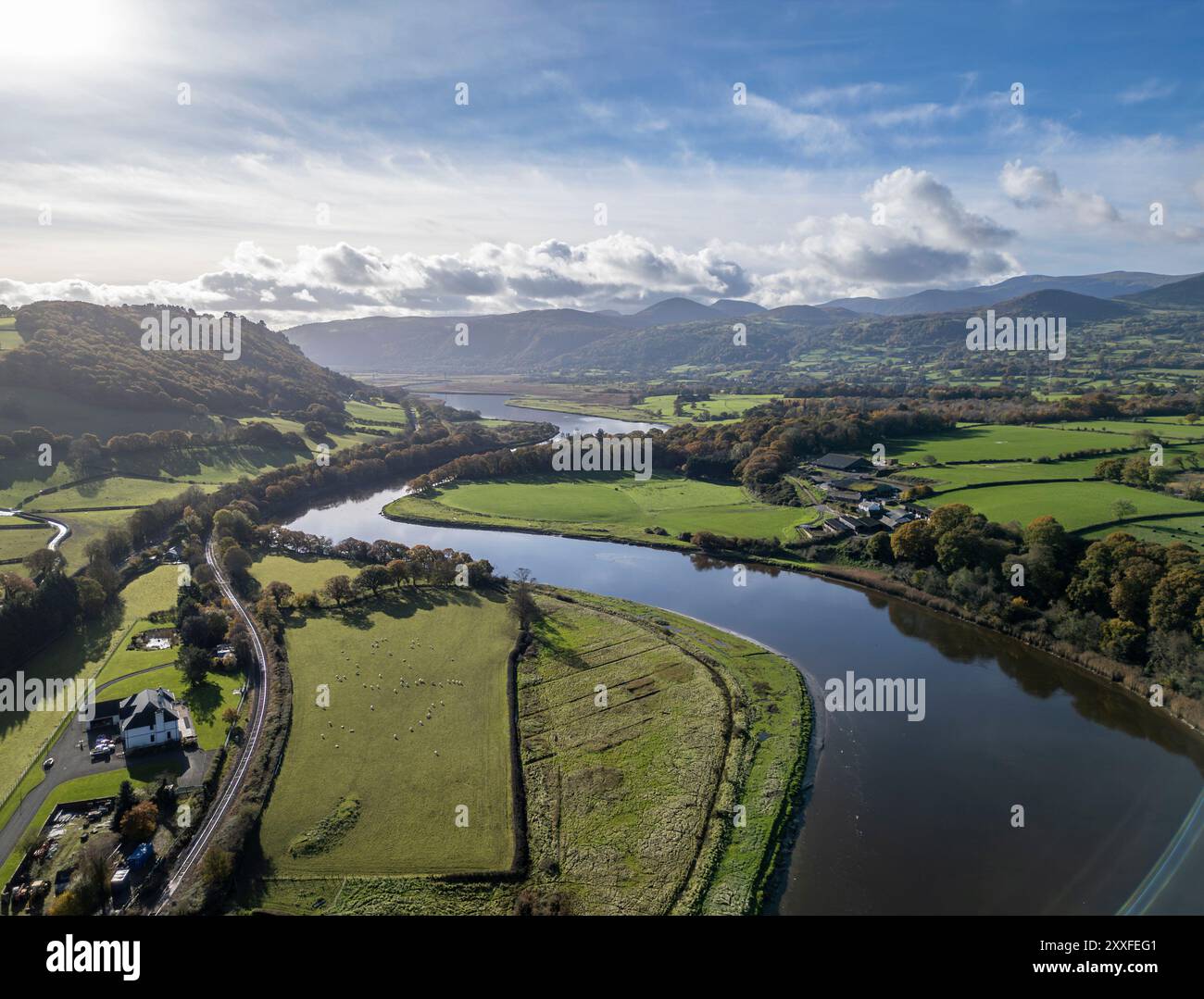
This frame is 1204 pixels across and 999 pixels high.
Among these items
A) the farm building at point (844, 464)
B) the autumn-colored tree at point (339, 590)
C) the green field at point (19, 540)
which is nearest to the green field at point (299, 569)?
the autumn-colored tree at point (339, 590)

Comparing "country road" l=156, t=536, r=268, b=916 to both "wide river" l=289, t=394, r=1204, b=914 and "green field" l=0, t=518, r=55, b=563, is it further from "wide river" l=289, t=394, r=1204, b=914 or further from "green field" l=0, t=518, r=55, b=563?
"green field" l=0, t=518, r=55, b=563

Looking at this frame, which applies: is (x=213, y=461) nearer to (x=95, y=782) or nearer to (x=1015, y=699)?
(x=95, y=782)

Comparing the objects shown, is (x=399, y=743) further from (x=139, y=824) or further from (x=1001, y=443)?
(x=1001, y=443)

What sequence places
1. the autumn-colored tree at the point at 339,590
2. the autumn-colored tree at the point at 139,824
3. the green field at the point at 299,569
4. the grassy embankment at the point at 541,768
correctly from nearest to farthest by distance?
the grassy embankment at the point at 541,768 < the autumn-colored tree at the point at 139,824 < the autumn-colored tree at the point at 339,590 < the green field at the point at 299,569

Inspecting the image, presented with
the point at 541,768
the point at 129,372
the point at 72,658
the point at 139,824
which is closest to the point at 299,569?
the point at 72,658

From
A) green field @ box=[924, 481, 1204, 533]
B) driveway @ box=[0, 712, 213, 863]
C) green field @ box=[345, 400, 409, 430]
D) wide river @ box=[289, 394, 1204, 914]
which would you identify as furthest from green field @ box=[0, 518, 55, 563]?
green field @ box=[924, 481, 1204, 533]

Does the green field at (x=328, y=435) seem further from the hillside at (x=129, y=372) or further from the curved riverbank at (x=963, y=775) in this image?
the curved riverbank at (x=963, y=775)

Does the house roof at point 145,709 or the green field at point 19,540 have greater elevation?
the green field at point 19,540
